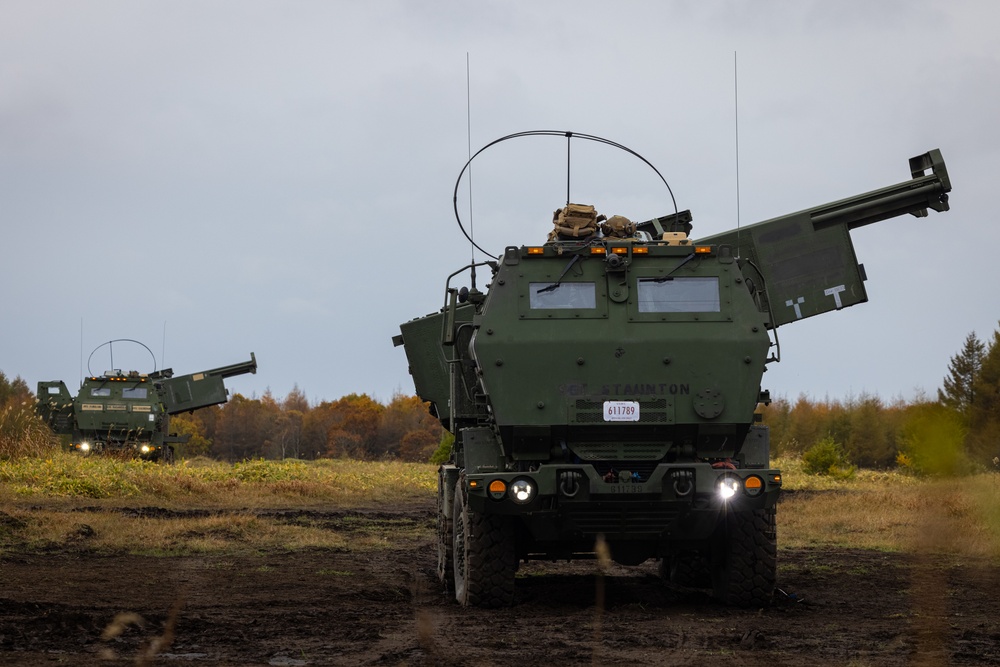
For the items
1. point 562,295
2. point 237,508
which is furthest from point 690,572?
point 237,508

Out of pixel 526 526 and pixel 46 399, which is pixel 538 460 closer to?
pixel 526 526

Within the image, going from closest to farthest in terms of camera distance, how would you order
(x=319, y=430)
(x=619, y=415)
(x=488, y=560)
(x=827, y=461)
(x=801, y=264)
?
(x=619, y=415), (x=488, y=560), (x=801, y=264), (x=827, y=461), (x=319, y=430)

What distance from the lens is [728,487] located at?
9445 mm

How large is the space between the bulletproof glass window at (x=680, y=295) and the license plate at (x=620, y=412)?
2.90 feet

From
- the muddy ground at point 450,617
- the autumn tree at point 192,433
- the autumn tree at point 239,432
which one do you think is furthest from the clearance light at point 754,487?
the autumn tree at point 239,432

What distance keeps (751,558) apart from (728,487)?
2.86 ft

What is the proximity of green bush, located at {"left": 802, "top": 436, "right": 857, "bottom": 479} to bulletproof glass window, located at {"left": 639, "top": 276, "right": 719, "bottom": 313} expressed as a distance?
29213mm

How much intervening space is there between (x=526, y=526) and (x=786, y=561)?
5.47 meters

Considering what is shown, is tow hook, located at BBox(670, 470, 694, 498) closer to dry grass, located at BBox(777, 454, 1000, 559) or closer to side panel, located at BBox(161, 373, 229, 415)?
dry grass, located at BBox(777, 454, 1000, 559)

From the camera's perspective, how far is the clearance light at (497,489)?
951 cm

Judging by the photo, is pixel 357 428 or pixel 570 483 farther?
pixel 357 428

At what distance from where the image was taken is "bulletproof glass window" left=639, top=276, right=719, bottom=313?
33.3 ft

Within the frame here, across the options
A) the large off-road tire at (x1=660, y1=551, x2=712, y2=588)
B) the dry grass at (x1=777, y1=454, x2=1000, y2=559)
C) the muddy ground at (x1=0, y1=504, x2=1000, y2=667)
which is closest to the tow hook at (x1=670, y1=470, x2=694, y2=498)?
the muddy ground at (x1=0, y1=504, x2=1000, y2=667)

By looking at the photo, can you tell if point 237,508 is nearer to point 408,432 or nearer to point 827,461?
point 827,461
